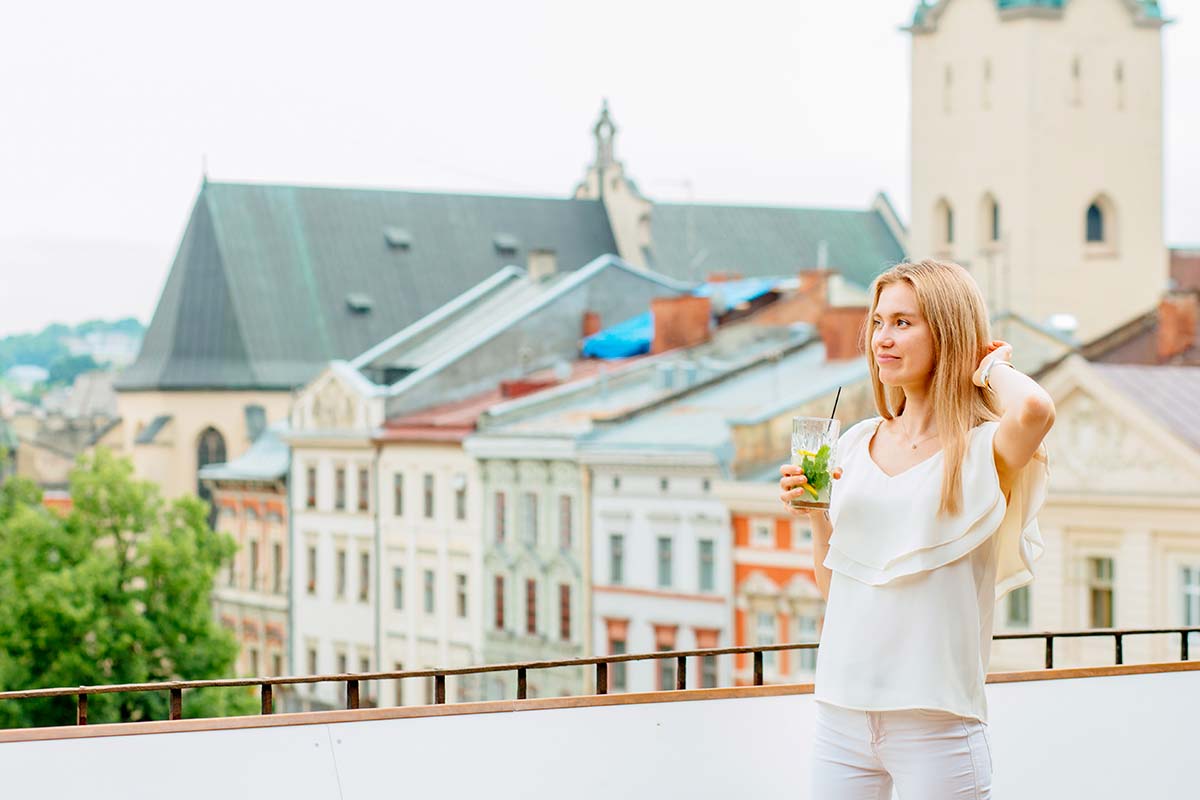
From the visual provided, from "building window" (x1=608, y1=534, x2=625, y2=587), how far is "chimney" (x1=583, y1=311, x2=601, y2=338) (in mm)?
11373

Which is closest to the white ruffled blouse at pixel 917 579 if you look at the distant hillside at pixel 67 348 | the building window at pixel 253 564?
the building window at pixel 253 564

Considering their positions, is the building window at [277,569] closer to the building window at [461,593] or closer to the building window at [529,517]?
the building window at [461,593]

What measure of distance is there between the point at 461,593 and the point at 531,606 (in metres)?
2.53

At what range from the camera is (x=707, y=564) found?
28.8 meters

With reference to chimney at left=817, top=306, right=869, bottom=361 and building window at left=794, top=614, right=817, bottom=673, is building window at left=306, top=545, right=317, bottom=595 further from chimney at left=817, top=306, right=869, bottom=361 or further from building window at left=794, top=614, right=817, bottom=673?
building window at left=794, top=614, right=817, bottom=673

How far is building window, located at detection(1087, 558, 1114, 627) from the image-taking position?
23078mm

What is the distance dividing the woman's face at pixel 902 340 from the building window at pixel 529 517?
95.8 ft

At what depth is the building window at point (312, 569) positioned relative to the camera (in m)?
39.6

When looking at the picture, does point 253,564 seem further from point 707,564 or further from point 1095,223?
point 1095,223

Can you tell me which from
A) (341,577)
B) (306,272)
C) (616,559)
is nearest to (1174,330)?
(616,559)

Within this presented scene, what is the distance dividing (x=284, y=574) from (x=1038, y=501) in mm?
37652

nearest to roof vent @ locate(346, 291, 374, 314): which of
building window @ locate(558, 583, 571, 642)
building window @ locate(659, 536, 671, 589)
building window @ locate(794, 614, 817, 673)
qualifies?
building window @ locate(558, 583, 571, 642)

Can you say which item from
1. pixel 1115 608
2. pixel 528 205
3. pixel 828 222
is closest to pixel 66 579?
pixel 1115 608

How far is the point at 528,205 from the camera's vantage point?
2462 inches
